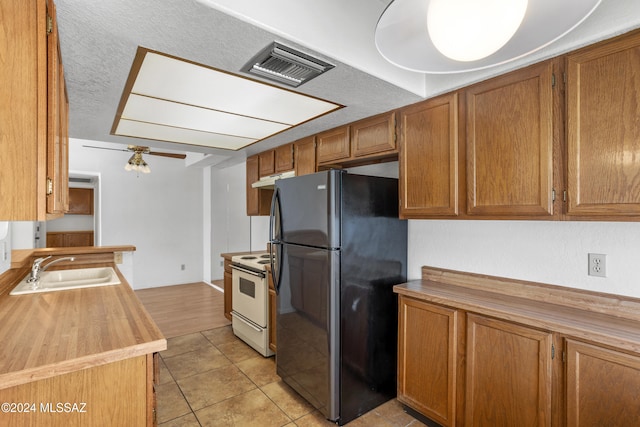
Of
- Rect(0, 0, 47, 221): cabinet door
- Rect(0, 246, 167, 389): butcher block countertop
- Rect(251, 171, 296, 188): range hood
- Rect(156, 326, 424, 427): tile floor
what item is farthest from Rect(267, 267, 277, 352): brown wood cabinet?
Rect(0, 0, 47, 221): cabinet door

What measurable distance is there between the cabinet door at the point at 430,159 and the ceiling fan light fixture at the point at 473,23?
3.97ft

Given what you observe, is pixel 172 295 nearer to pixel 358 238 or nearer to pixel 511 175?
pixel 358 238

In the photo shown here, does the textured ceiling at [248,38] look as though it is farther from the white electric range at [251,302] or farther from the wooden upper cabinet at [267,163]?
the white electric range at [251,302]

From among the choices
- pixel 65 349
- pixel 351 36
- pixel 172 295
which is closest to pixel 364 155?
pixel 351 36

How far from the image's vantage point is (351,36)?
1619 mm

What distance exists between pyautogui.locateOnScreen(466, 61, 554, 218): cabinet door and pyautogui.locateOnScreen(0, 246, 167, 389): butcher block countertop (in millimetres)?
1800

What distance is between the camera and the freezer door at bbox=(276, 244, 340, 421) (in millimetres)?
2098

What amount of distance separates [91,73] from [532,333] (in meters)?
2.66

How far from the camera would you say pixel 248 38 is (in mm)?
1396

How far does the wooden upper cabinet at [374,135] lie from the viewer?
2316 millimetres

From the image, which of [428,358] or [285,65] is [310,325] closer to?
[428,358]

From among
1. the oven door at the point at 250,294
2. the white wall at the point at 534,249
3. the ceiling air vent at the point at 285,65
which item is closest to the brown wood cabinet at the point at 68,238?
the oven door at the point at 250,294

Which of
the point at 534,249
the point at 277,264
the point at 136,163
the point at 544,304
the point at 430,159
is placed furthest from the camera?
the point at 136,163

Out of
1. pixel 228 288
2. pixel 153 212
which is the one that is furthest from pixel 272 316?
pixel 153 212
